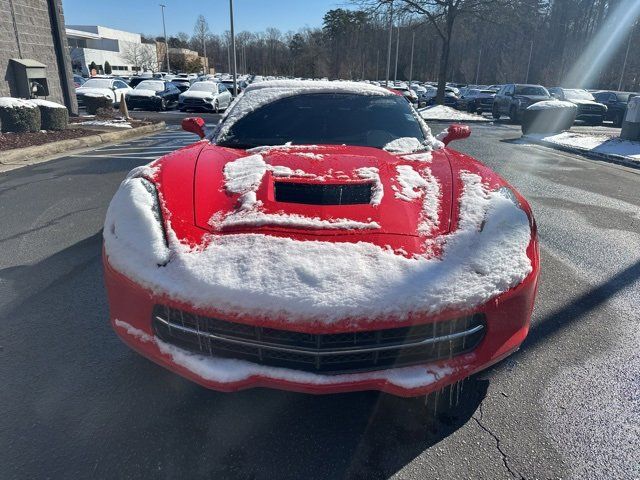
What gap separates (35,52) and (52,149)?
5.62 m

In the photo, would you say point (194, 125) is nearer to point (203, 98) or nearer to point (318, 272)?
point (318, 272)

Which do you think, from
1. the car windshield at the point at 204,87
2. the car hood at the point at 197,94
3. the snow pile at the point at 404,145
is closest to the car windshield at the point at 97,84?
the car hood at the point at 197,94

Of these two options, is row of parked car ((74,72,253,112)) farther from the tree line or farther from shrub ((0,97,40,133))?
the tree line

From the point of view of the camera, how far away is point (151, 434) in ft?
6.05

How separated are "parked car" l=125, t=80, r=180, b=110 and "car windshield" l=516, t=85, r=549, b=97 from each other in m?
16.7

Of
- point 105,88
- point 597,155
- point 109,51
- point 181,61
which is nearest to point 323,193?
point 597,155

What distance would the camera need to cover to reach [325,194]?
2215mm

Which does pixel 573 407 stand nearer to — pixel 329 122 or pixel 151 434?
pixel 151 434

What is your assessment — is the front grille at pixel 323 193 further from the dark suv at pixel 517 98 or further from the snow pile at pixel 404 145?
the dark suv at pixel 517 98

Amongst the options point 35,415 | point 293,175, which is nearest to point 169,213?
point 293,175

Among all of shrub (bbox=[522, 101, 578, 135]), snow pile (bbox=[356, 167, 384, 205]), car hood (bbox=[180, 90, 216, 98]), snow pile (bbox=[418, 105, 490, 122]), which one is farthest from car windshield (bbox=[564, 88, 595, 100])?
snow pile (bbox=[356, 167, 384, 205])

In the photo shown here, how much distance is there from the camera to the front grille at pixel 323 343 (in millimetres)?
1667

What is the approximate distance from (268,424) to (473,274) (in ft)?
3.53

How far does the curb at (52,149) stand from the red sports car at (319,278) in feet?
23.8
